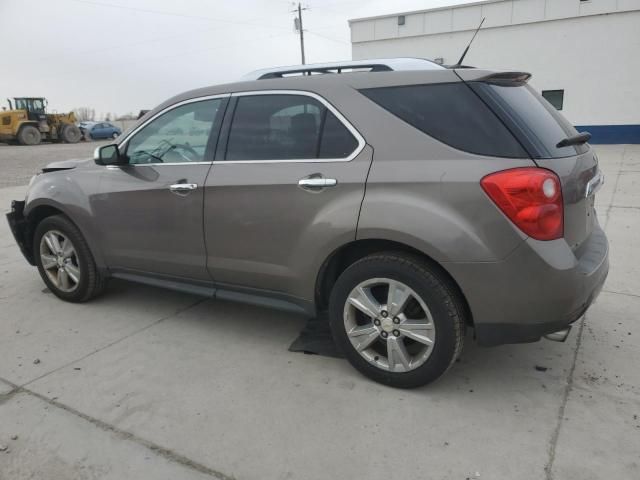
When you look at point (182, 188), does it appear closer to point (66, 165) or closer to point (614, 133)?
point (66, 165)

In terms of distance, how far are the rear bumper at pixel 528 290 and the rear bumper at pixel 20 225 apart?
380cm

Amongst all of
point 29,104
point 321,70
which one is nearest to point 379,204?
point 321,70

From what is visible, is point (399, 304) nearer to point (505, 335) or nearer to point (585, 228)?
point (505, 335)

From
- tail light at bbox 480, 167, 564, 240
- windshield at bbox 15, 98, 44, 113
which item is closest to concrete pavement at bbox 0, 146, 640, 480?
tail light at bbox 480, 167, 564, 240

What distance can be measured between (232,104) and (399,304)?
1.72 m

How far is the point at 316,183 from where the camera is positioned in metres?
2.83

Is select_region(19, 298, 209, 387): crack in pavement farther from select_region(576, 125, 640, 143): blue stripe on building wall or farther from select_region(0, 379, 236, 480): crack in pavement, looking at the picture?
select_region(576, 125, 640, 143): blue stripe on building wall

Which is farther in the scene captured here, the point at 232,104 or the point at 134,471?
the point at 232,104

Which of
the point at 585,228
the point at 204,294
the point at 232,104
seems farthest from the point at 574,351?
the point at 232,104

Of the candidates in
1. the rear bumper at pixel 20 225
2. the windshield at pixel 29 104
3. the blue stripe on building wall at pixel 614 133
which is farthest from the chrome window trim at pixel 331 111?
the windshield at pixel 29 104

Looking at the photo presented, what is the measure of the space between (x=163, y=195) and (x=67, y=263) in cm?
134

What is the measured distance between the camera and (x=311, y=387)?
291 cm

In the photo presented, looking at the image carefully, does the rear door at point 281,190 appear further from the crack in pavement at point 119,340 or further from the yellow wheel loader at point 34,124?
the yellow wheel loader at point 34,124

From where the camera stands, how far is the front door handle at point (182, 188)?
3327mm
